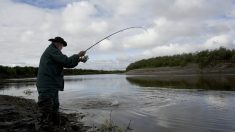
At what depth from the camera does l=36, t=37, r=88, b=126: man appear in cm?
851

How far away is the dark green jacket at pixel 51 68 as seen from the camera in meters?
8.42

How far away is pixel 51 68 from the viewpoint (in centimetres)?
859

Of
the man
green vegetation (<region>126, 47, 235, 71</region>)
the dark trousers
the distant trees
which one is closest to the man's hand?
the man

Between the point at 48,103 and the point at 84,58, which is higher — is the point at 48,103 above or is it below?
below

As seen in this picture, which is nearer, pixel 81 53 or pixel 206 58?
pixel 81 53

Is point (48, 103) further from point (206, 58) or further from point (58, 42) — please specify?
point (206, 58)

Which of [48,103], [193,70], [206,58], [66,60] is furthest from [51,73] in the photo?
[193,70]

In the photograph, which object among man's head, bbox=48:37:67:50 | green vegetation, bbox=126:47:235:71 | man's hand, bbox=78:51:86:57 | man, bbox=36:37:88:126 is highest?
green vegetation, bbox=126:47:235:71

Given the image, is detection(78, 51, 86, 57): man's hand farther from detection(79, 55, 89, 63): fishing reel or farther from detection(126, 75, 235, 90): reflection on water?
detection(126, 75, 235, 90): reflection on water

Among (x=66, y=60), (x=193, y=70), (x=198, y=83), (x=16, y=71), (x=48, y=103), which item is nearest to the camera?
(x=66, y=60)

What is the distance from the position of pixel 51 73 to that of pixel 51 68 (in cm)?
12

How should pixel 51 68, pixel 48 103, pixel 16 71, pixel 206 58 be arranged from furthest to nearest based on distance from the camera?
A: pixel 16 71 → pixel 206 58 → pixel 48 103 → pixel 51 68

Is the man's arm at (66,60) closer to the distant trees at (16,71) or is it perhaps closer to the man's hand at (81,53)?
the man's hand at (81,53)

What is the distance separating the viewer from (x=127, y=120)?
11.6 meters
